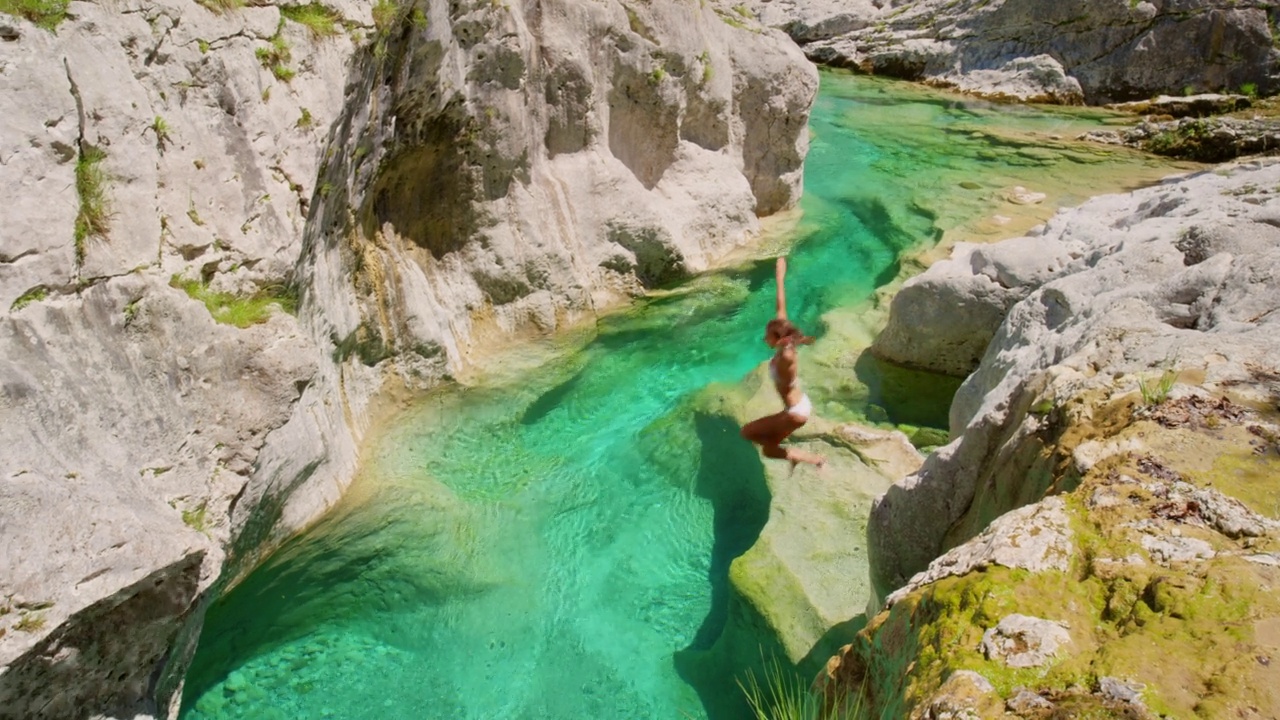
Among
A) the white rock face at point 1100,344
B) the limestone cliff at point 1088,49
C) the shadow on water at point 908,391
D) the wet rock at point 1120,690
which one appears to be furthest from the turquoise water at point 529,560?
the limestone cliff at point 1088,49

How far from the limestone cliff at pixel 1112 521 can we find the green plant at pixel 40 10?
16.8 ft

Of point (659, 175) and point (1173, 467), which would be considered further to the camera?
point (659, 175)

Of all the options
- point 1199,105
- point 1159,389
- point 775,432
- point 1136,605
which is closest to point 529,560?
point 775,432

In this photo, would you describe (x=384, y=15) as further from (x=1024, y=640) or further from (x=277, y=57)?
(x=1024, y=640)

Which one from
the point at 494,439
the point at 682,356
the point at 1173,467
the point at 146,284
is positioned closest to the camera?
the point at 1173,467

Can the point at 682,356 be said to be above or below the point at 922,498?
below

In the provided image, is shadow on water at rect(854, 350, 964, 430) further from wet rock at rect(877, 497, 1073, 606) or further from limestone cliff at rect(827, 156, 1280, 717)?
wet rock at rect(877, 497, 1073, 606)

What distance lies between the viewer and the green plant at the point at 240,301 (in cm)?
477

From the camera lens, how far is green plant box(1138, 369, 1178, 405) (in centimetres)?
346

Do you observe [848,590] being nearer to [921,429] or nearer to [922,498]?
[922,498]

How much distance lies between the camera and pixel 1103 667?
2.33 m

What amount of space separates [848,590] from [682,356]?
4.12 m

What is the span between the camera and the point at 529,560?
6.46 meters

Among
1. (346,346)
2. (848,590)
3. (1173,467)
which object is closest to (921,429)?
(848,590)
